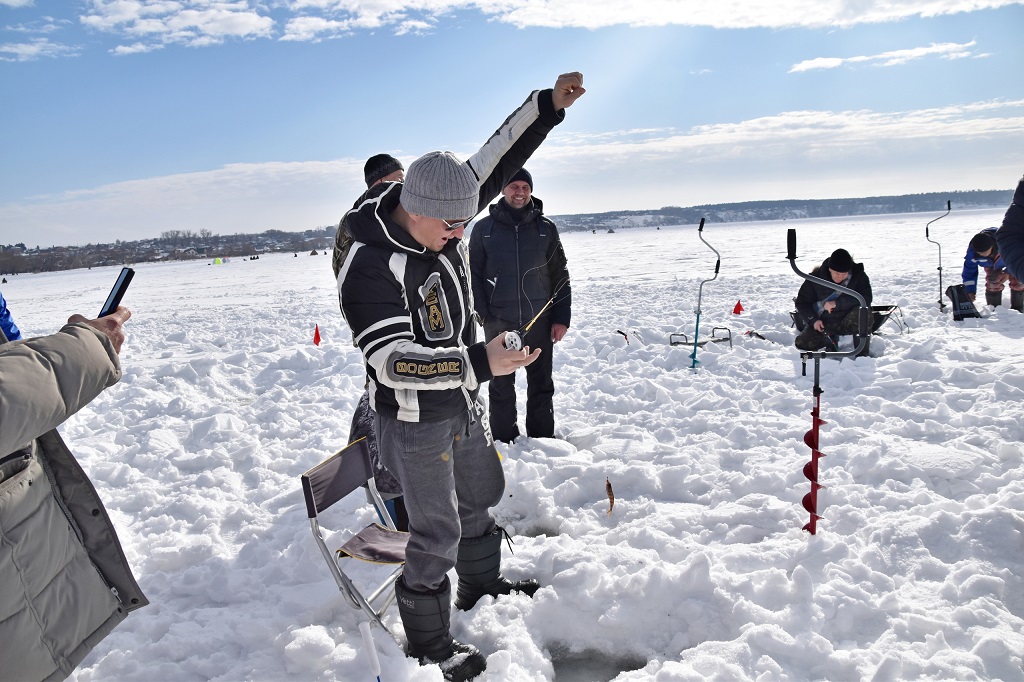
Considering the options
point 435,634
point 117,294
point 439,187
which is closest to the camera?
point 117,294

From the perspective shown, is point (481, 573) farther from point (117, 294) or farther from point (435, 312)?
point (117, 294)

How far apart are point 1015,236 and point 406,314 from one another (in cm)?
320

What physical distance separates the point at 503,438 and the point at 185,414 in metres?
3.47

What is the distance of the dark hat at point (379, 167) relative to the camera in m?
3.67

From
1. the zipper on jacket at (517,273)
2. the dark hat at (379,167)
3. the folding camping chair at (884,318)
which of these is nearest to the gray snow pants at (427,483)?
the dark hat at (379,167)

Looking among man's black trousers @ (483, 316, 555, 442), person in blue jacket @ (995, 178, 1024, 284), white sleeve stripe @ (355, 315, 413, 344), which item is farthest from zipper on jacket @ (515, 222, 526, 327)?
person in blue jacket @ (995, 178, 1024, 284)

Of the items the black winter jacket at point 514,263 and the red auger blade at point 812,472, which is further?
the black winter jacket at point 514,263

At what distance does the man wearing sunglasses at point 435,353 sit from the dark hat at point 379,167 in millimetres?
991

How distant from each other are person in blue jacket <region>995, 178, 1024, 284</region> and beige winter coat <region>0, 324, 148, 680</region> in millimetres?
4044

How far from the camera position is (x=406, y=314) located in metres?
2.31

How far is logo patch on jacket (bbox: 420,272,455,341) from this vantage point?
2.44 metres

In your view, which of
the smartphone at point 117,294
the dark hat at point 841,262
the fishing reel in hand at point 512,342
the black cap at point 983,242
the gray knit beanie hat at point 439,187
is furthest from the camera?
the black cap at point 983,242

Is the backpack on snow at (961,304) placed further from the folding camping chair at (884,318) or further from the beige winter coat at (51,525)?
the beige winter coat at (51,525)

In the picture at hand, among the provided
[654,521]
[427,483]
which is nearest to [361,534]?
[427,483]
